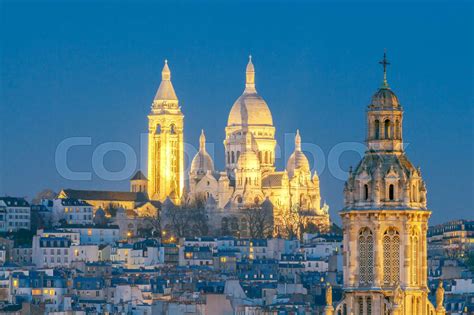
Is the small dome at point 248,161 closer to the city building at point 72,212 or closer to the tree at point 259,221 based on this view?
the tree at point 259,221

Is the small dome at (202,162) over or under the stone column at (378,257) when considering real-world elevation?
over

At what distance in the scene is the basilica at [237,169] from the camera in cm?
16800

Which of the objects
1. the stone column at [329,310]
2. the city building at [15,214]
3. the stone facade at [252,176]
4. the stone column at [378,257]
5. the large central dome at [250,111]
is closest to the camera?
the stone column at [329,310]

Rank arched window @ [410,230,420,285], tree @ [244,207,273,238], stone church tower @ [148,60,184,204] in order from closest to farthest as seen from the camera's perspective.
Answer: arched window @ [410,230,420,285] → tree @ [244,207,273,238] → stone church tower @ [148,60,184,204]

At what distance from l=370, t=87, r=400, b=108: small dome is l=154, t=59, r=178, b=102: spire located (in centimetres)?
16326

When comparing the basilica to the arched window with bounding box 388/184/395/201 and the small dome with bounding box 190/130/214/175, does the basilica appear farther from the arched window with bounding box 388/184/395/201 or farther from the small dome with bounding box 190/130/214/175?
the arched window with bounding box 388/184/395/201

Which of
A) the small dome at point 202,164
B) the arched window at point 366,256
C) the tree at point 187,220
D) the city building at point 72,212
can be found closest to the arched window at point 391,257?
the arched window at point 366,256

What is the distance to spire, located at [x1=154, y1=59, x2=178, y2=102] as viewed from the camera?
18838 centimetres

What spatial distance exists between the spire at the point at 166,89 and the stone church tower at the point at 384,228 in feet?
537

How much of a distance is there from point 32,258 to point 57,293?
27.2 metres

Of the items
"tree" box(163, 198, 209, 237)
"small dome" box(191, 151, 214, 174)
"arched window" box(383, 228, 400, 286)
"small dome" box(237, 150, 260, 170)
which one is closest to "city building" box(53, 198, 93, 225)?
"tree" box(163, 198, 209, 237)

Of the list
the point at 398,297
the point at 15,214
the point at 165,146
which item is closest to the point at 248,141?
the point at 165,146

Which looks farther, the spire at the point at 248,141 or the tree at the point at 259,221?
the spire at the point at 248,141

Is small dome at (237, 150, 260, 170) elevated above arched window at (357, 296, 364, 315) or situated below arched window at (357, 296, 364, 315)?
above
